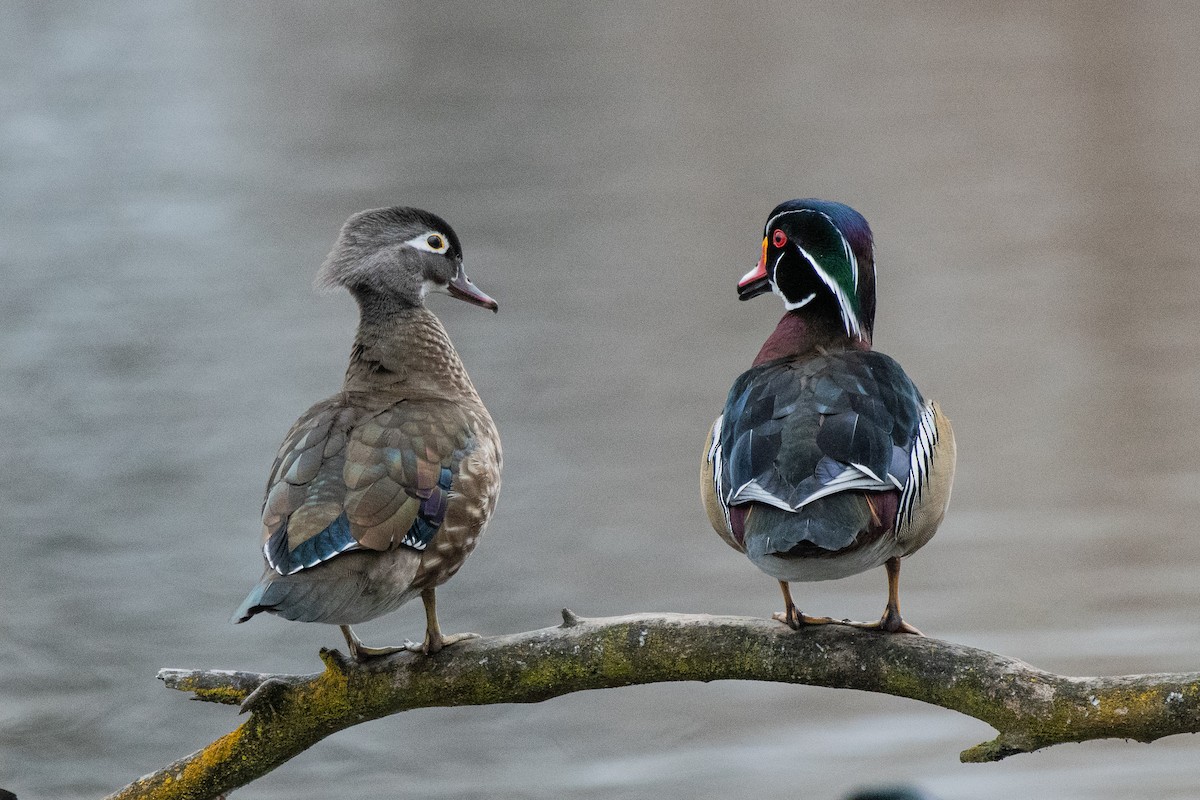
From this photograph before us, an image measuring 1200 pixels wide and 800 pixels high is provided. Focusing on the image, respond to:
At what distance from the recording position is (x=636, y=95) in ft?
44.0

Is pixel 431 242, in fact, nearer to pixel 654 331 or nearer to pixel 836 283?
pixel 836 283

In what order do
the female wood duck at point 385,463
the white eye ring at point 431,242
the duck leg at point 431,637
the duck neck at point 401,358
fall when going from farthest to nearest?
the white eye ring at point 431,242 < the duck neck at point 401,358 < the duck leg at point 431,637 < the female wood duck at point 385,463

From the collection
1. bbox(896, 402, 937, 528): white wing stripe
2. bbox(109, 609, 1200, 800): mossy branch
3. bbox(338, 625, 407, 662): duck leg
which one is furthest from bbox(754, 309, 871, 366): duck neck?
bbox(338, 625, 407, 662): duck leg

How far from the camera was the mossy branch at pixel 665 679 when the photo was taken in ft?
6.91

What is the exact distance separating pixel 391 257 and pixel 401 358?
182mm

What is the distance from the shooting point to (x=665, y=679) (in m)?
2.39

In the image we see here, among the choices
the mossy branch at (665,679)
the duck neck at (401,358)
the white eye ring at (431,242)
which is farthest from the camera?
the white eye ring at (431,242)

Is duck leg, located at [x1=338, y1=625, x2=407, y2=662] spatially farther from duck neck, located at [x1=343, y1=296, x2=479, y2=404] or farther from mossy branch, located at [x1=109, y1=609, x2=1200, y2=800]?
duck neck, located at [x1=343, y1=296, x2=479, y2=404]

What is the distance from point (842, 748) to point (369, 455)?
8.70 ft

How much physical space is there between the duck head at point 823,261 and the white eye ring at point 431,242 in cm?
54

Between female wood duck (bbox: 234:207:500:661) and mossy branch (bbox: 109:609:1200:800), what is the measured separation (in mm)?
71

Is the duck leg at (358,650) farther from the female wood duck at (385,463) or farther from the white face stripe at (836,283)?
the white face stripe at (836,283)

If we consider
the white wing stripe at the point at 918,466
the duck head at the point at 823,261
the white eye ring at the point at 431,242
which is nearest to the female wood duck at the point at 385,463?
the white eye ring at the point at 431,242

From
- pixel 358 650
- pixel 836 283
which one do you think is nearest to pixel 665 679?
pixel 358 650
